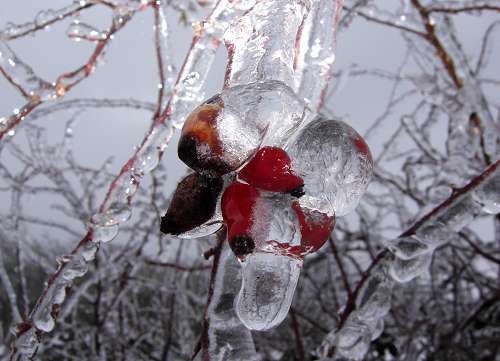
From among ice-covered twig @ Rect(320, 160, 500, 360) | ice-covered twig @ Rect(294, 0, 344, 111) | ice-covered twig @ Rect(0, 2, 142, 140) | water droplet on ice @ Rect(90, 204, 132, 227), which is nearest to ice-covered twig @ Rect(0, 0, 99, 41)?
Result: ice-covered twig @ Rect(0, 2, 142, 140)

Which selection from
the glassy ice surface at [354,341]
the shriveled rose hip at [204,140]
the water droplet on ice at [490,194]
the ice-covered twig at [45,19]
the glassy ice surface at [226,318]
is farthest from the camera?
the ice-covered twig at [45,19]

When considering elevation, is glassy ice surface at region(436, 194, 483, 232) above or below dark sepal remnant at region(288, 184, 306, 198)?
above

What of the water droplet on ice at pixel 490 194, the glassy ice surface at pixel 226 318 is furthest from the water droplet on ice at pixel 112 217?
the water droplet on ice at pixel 490 194

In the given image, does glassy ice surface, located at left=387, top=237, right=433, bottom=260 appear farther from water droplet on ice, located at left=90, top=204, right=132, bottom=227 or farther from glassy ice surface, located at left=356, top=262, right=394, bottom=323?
water droplet on ice, located at left=90, top=204, right=132, bottom=227

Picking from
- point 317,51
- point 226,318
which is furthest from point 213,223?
point 317,51

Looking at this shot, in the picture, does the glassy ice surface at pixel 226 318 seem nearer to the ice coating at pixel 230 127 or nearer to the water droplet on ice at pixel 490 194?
the ice coating at pixel 230 127

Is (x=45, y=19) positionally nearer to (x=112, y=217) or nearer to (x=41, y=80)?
(x=41, y=80)

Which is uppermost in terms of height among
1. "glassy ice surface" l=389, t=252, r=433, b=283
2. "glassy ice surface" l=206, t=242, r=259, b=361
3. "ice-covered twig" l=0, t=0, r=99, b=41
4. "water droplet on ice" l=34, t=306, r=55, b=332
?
"ice-covered twig" l=0, t=0, r=99, b=41
